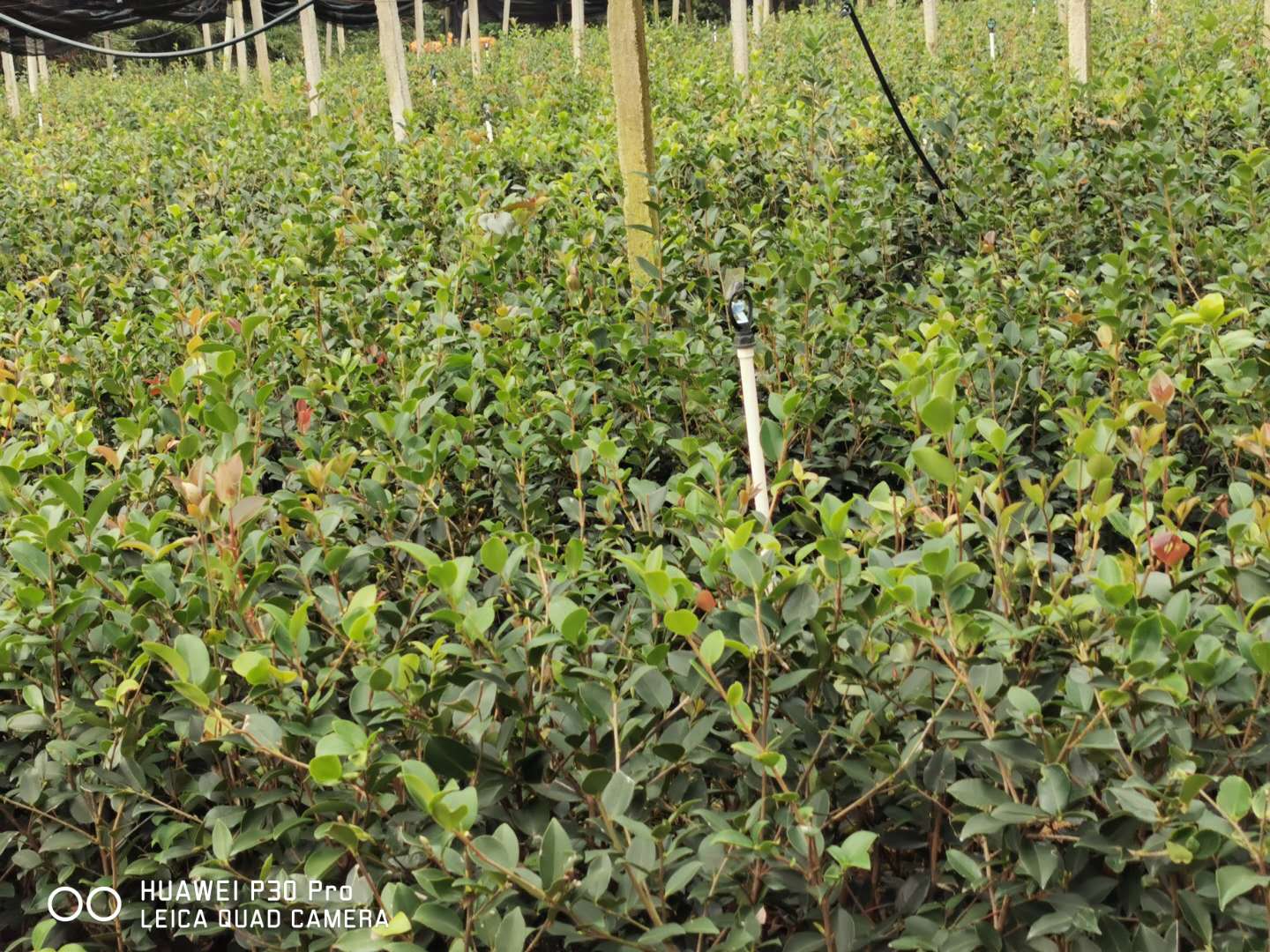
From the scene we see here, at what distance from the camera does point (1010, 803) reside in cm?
151

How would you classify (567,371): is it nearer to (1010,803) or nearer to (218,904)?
(218,904)

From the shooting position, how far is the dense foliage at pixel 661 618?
5.08 feet

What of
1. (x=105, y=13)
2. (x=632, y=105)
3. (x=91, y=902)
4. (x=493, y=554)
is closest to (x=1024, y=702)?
(x=493, y=554)

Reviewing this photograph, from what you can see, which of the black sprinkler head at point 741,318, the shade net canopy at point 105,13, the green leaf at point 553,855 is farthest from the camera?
the shade net canopy at point 105,13

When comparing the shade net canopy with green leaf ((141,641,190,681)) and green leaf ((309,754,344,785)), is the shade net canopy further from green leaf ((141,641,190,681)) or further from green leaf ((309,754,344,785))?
green leaf ((309,754,344,785))

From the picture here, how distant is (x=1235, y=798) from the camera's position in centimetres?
139

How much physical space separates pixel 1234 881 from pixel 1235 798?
0.29 ft

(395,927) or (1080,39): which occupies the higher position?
(1080,39)

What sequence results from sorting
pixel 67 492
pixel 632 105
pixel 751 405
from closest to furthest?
pixel 67 492 < pixel 751 405 < pixel 632 105

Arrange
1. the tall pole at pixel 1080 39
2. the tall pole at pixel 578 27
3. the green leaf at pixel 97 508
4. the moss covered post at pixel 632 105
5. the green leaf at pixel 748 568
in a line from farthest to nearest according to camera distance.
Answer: the tall pole at pixel 578 27, the tall pole at pixel 1080 39, the moss covered post at pixel 632 105, the green leaf at pixel 97 508, the green leaf at pixel 748 568

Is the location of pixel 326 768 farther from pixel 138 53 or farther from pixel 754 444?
pixel 138 53

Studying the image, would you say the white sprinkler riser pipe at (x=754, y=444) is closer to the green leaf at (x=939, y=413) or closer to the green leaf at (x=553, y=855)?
the green leaf at (x=939, y=413)

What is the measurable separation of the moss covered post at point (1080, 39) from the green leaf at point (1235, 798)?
24.5ft

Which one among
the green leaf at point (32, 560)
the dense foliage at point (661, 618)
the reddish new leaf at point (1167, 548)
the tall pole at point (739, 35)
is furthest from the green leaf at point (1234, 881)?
the tall pole at point (739, 35)
